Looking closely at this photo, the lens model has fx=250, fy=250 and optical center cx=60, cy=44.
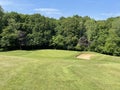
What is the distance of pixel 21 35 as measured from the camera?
199 ft

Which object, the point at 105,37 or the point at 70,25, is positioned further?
the point at 70,25

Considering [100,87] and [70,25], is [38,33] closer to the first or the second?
[70,25]

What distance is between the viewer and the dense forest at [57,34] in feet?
197

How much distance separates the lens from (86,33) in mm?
67625

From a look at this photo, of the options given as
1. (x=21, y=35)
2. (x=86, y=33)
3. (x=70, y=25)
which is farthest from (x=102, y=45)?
(x=21, y=35)

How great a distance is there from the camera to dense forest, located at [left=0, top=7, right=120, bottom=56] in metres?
60.0

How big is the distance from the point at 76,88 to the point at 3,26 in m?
50.1

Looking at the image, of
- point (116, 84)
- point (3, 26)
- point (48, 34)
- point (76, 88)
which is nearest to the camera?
point (76, 88)

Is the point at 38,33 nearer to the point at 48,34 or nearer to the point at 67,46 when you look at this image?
the point at 48,34

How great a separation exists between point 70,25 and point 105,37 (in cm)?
1030

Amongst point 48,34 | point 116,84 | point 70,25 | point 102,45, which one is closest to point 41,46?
point 48,34

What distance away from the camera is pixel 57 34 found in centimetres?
6794

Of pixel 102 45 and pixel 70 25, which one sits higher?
pixel 70 25

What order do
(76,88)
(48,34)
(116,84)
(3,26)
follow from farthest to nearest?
1. (48,34)
2. (3,26)
3. (116,84)
4. (76,88)
